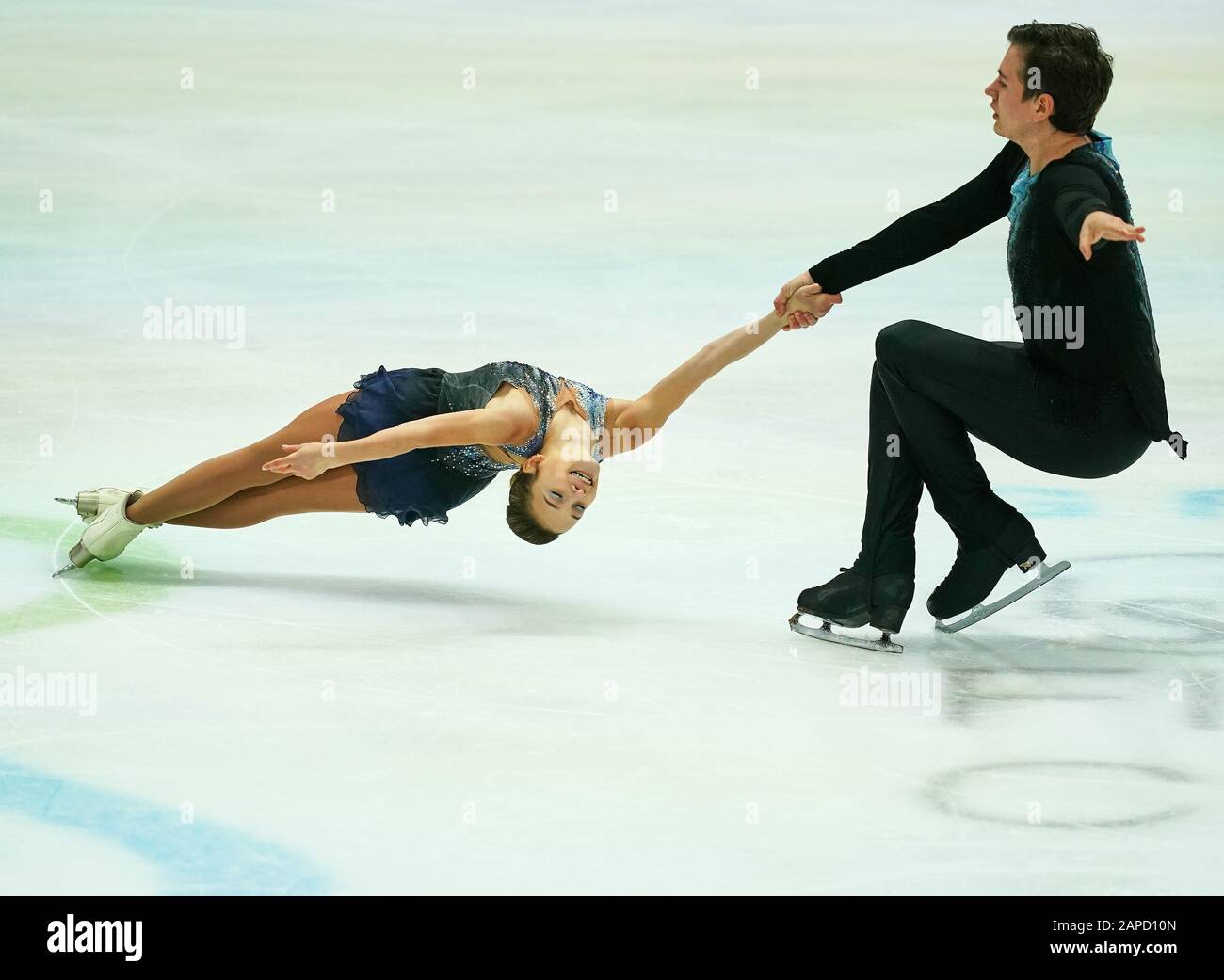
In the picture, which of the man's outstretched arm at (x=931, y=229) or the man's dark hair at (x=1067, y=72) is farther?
the man's outstretched arm at (x=931, y=229)

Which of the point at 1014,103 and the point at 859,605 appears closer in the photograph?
the point at 1014,103

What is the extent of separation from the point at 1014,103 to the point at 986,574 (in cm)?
143

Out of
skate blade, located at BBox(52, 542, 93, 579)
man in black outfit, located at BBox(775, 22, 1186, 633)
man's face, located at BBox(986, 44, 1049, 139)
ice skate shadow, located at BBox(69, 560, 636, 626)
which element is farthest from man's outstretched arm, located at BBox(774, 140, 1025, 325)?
skate blade, located at BBox(52, 542, 93, 579)

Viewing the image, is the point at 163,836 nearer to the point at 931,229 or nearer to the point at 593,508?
the point at 931,229

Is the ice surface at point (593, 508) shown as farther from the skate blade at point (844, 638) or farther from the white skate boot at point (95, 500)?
the white skate boot at point (95, 500)

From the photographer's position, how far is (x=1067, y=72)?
15.5 ft

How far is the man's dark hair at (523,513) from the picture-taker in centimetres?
529

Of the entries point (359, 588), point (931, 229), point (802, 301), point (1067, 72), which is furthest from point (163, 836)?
point (1067, 72)

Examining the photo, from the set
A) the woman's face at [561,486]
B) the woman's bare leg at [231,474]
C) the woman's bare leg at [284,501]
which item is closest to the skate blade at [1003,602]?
the woman's face at [561,486]

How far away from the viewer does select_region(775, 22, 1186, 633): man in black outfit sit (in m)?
4.72

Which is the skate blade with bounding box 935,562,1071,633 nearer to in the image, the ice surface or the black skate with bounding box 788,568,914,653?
the ice surface

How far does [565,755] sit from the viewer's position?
411 cm

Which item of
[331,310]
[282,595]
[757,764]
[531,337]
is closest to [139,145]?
[331,310]

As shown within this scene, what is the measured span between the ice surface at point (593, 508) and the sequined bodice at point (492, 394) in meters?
0.49
